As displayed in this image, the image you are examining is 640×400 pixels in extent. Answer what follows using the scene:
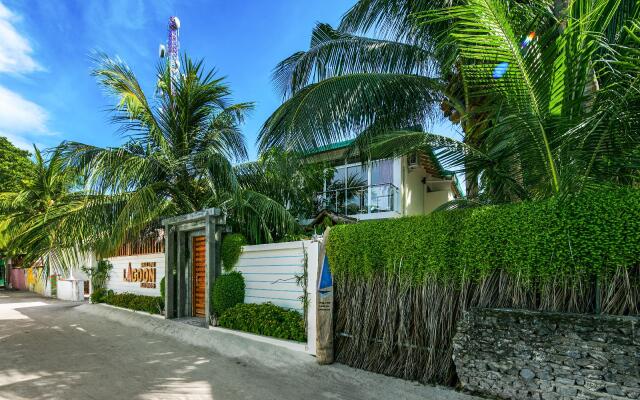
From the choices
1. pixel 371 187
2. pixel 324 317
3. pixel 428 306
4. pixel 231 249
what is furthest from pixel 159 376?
pixel 371 187

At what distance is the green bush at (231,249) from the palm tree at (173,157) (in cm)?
37

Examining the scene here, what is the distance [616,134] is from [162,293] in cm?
1035

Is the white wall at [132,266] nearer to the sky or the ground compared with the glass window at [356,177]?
nearer to the ground

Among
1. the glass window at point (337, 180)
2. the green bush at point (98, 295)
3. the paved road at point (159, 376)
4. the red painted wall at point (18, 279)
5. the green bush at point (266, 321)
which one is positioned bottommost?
the red painted wall at point (18, 279)

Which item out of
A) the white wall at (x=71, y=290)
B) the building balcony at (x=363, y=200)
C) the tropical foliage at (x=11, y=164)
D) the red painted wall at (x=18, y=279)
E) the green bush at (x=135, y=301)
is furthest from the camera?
the red painted wall at (x=18, y=279)

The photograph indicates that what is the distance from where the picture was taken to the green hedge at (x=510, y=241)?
145 inches

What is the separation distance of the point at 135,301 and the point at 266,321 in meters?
6.68

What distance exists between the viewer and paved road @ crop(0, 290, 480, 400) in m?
4.89

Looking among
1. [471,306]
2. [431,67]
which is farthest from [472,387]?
[431,67]

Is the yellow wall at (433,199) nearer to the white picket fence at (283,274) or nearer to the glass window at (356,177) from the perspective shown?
the glass window at (356,177)

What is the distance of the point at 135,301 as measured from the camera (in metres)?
12.2

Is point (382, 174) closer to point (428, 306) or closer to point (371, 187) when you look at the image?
point (371, 187)

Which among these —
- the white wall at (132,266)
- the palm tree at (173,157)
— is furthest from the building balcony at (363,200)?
the white wall at (132,266)

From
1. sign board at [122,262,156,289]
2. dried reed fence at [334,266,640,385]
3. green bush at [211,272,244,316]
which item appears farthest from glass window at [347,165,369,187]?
dried reed fence at [334,266,640,385]
